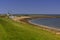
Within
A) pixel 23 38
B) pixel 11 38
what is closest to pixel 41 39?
pixel 23 38

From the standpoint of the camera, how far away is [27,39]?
45.7ft

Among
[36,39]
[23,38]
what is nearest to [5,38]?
[23,38]

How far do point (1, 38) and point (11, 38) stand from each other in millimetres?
824

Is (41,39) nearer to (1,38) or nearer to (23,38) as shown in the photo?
(23,38)

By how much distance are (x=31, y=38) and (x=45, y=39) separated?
1259 mm

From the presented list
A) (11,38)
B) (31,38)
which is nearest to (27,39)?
(31,38)

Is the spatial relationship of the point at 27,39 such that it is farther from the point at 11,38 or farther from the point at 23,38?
the point at 11,38

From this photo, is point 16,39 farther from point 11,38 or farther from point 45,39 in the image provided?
point 45,39

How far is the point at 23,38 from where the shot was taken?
14297 millimetres

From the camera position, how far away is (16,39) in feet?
45.9

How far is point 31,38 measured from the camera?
1419cm

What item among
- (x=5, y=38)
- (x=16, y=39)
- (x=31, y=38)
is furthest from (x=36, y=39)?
(x=5, y=38)

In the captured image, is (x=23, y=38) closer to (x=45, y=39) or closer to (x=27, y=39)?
(x=27, y=39)

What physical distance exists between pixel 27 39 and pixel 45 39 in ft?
5.40
